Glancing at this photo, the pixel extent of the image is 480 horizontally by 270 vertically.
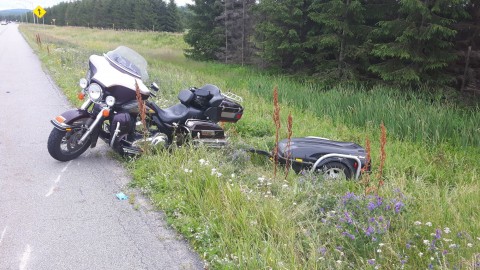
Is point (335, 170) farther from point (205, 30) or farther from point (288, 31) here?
point (205, 30)

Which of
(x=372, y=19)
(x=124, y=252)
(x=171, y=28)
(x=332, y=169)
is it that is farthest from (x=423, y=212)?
(x=171, y=28)

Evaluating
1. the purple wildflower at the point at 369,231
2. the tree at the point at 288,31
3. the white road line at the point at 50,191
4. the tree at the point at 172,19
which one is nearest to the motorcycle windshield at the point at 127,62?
the white road line at the point at 50,191

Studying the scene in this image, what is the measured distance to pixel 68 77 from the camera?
13172mm

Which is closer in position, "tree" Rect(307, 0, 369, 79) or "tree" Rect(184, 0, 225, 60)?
"tree" Rect(307, 0, 369, 79)

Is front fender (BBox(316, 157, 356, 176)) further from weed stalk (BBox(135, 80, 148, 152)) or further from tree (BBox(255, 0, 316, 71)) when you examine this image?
tree (BBox(255, 0, 316, 71))

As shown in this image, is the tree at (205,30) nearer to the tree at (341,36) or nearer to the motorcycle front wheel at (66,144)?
the tree at (341,36)

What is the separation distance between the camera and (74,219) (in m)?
4.04

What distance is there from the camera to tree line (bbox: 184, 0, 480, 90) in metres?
13.1

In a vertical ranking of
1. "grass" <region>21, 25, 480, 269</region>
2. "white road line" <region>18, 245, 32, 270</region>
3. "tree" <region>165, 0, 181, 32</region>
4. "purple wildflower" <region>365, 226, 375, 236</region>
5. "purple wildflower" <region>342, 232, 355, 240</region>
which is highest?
"tree" <region>165, 0, 181, 32</region>

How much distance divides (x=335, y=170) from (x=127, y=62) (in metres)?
3.22

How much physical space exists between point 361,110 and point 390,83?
674 centimetres

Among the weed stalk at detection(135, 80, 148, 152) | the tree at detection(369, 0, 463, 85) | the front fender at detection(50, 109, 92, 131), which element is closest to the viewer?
the weed stalk at detection(135, 80, 148, 152)

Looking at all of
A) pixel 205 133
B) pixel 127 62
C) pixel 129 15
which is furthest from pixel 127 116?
pixel 129 15

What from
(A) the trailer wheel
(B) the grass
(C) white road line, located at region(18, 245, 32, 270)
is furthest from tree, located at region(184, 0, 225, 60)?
(C) white road line, located at region(18, 245, 32, 270)
